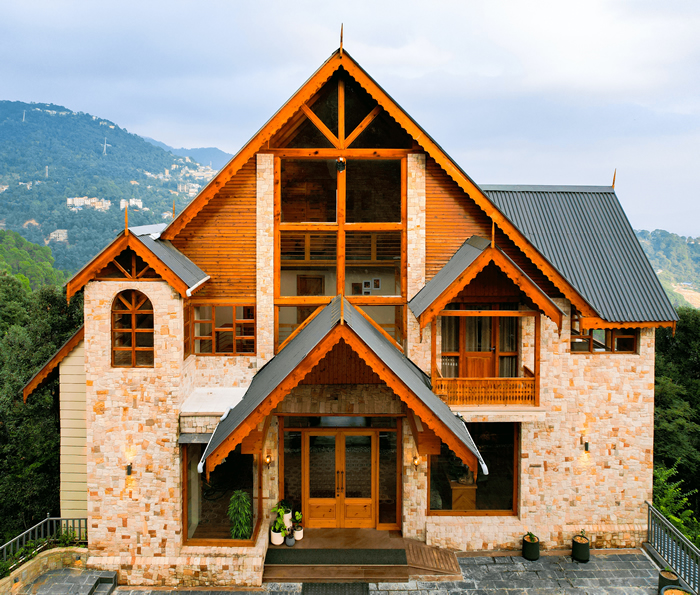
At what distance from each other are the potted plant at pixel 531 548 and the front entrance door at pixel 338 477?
4.44 metres

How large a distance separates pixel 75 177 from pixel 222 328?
430 feet

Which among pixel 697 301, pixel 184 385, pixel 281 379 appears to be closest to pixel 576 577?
pixel 281 379

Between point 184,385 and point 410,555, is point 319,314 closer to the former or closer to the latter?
point 184,385

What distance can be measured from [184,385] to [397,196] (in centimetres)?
921

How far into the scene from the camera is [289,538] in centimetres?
1350

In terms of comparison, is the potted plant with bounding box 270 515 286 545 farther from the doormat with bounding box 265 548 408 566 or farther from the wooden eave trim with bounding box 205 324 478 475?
the wooden eave trim with bounding box 205 324 478 475

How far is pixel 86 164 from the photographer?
136875 millimetres

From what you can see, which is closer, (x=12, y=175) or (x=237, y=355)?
(x=237, y=355)

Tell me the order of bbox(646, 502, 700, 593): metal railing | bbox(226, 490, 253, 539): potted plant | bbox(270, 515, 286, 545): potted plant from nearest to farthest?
bbox(646, 502, 700, 593): metal railing, bbox(226, 490, 253, 539): potted plant, bbox(270, 515, 286, 545): potted plant

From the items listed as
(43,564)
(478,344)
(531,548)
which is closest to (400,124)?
(478,344)

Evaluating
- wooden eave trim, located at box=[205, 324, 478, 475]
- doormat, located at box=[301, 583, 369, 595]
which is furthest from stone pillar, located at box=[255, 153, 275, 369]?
doormat, located at box=[301, 583, 369, 595]

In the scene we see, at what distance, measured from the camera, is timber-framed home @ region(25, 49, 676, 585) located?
41.8 ft

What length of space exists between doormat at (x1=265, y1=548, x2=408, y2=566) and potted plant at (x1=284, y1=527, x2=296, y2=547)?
0.16m

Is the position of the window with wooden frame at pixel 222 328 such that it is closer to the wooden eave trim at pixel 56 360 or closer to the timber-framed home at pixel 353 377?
the timber-framed home at pixel 353 377
